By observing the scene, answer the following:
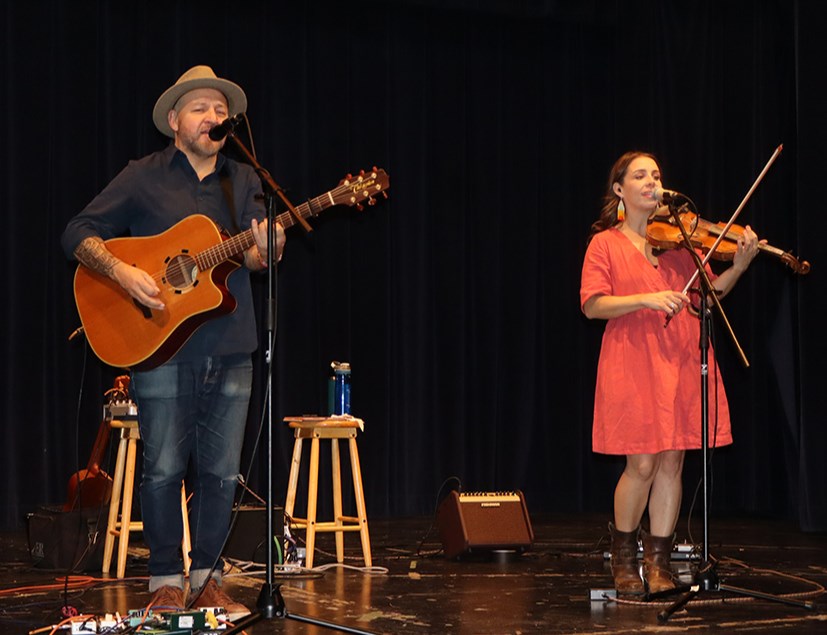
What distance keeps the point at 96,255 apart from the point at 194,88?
2.24 feet

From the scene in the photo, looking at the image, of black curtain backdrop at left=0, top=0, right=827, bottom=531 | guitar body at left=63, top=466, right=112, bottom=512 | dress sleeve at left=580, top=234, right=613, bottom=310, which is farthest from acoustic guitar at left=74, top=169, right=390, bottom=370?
black curtain backdrop at left=0, top=0, right=827, bottom=531

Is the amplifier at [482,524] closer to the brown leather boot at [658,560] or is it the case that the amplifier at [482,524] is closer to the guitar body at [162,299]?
the brown leather boot at [658,560]

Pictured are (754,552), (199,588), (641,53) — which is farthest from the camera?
(641,53)

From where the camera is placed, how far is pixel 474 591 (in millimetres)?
4336

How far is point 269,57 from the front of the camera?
6.91 metres

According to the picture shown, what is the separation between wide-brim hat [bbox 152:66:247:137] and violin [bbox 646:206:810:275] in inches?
62.1

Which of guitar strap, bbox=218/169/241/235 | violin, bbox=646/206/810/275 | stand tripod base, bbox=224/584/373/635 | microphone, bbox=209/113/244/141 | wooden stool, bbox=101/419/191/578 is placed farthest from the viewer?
wooden stool, bbox=101/419/191/578

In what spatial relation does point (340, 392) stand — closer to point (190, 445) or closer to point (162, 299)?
point (190, 445)

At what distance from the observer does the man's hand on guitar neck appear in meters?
3.59

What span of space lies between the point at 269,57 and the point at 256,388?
2090mm

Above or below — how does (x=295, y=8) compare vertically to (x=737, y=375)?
above

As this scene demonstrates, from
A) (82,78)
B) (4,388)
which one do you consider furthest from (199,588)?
(82,78)

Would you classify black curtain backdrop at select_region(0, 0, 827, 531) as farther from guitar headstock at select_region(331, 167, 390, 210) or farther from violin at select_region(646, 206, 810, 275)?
guitar headstock at select_region(331, 167, 390, 210)

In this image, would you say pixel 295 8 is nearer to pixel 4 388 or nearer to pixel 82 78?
pixel 82 78
